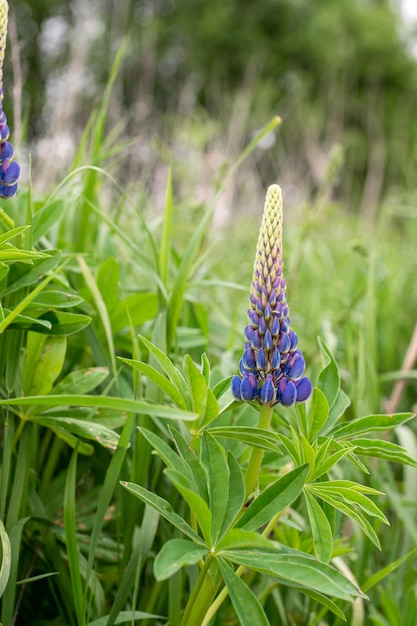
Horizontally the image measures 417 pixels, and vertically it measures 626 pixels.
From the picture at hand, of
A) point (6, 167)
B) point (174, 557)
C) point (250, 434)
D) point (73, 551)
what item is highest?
point (6, 167)

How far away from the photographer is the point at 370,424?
889 mm

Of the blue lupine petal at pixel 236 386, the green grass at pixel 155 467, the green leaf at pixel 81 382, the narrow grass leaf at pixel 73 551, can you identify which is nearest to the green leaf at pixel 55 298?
the green grass at pixel 155 467

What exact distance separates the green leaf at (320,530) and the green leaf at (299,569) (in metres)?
0.05

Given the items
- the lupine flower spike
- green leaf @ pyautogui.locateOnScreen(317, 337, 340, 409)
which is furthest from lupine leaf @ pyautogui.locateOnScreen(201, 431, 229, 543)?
the lupine flower spike

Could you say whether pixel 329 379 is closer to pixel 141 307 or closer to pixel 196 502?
pixel 196 502

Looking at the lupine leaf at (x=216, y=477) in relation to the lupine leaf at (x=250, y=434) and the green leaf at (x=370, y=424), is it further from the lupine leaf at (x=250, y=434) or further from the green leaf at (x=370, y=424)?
the green leaf at (x=370, y=424)

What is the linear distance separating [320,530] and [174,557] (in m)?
0.22

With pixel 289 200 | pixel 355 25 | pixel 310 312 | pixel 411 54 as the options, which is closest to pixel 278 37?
pixel 355 25

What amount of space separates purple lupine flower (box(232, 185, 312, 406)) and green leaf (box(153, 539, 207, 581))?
194 millimetres

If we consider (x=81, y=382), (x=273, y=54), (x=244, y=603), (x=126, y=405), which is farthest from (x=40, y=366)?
(x=273, y=54)

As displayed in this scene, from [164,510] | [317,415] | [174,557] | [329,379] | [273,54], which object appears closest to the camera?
[174,557]

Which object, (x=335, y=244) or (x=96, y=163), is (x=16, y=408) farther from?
(x=335, y=244)

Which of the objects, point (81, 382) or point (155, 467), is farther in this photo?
point (155, 467)

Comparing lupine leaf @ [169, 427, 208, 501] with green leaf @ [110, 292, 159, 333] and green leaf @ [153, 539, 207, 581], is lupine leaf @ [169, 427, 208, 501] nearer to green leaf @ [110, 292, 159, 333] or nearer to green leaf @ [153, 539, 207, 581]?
green leaf @ [153, 539, 207, 581]
